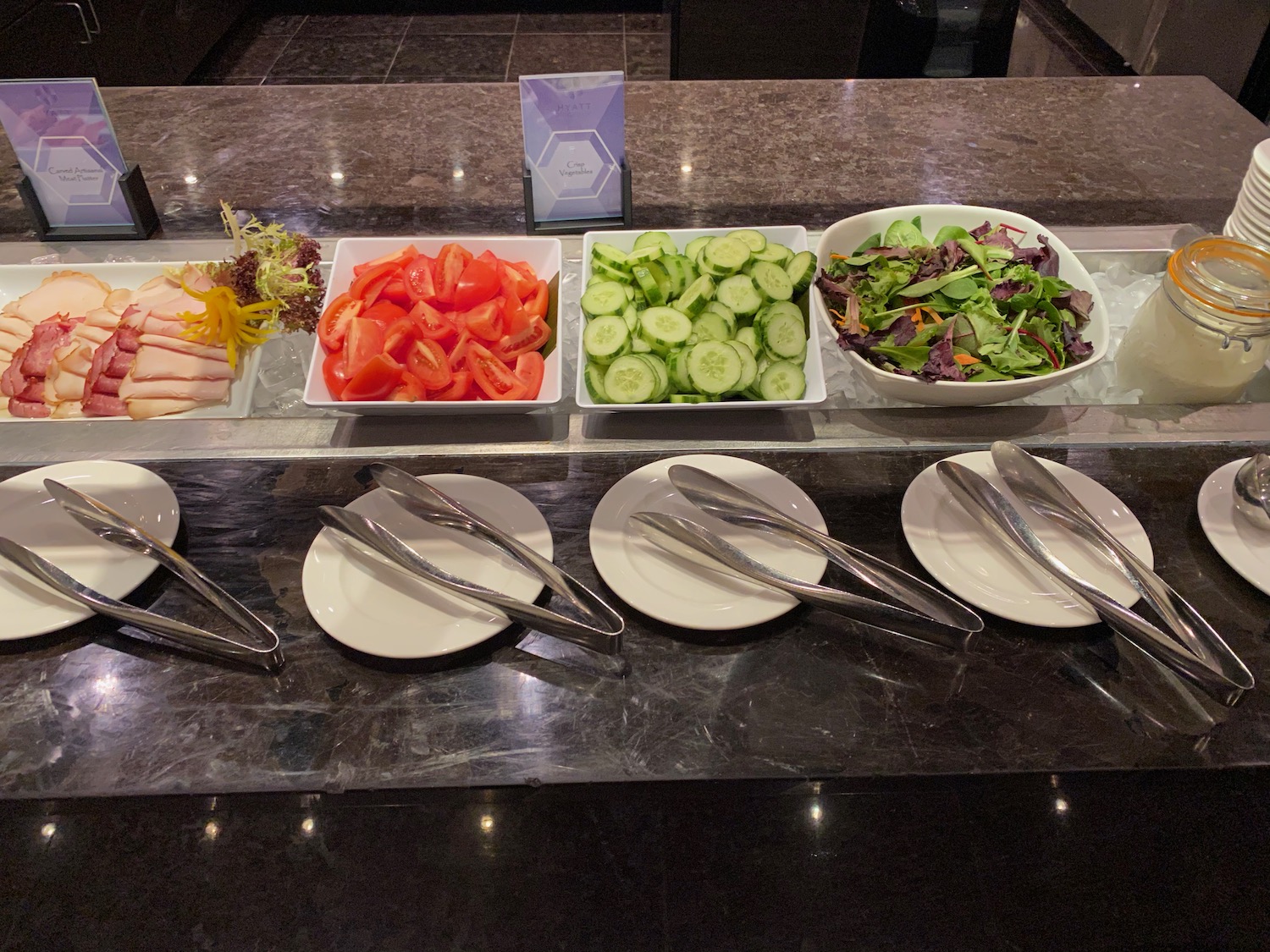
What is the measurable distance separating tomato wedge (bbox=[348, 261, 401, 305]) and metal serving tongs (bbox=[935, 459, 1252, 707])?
29.0 inches

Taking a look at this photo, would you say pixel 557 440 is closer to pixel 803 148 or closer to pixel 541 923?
pixel 541 923

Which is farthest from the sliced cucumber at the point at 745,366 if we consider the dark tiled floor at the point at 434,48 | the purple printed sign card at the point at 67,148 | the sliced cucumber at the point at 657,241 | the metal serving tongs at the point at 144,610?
the dark tiled floor at the point at 434,48

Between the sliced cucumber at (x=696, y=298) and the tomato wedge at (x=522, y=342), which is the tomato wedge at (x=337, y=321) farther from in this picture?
the sliced cucumber at (x=696, y=298)

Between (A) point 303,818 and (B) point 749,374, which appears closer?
(B) point 749,374

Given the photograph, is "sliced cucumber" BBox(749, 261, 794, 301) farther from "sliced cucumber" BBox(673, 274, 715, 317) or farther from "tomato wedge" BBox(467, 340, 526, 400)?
"tomato wedge" BBox(467, 340, 526, 400)

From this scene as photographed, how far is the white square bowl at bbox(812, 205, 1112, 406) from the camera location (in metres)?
0.99

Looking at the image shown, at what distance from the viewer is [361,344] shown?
101 cm

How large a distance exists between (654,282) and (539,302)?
6.0 inches

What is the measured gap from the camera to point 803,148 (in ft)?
5.03

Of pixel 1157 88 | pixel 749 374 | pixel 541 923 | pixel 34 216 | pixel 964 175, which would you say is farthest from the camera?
pixel 1157 88

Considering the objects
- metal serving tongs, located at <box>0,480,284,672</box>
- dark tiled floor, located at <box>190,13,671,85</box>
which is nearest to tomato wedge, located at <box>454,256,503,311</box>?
metal serving tongs, located at <box>0,480,284,672</box>

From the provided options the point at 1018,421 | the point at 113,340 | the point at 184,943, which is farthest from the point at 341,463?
the point at 1018,421

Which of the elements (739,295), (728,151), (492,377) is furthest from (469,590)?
(728,151)

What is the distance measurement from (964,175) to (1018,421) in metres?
0.61
